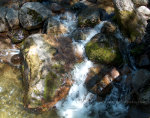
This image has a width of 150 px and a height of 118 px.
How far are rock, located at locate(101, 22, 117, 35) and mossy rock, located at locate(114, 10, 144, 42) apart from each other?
15.5 inches

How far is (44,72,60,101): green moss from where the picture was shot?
5.85 m

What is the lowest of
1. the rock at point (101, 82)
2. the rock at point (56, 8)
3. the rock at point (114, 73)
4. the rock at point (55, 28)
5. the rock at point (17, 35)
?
the rock at point (17, 35)

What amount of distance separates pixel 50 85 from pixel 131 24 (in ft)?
13.6

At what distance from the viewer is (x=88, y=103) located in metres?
6.01

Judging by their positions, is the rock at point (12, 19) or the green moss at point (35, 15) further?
the rock at point (12, 19)

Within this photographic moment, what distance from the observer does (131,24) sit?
22.4ft

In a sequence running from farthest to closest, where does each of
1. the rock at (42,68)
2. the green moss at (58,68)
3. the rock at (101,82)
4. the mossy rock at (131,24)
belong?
1. the mossy rock at (131,24)
2. the green moss at (58,68)
3. the rock at (101,82)
4. the rock at (42,68)

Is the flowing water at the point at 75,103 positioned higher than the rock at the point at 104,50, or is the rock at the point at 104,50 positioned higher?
the rock at the point at 104,50

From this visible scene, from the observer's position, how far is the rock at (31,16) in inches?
324

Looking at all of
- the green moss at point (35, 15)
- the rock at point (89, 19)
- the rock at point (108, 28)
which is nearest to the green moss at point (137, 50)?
the rock at point (108, 28)

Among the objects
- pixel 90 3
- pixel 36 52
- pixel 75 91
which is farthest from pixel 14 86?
pixel 90 3

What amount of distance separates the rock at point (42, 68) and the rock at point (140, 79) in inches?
97.5

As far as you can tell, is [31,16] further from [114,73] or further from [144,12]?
[144,12]

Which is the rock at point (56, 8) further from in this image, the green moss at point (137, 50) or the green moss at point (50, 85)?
the green moss at point (137, 50)
